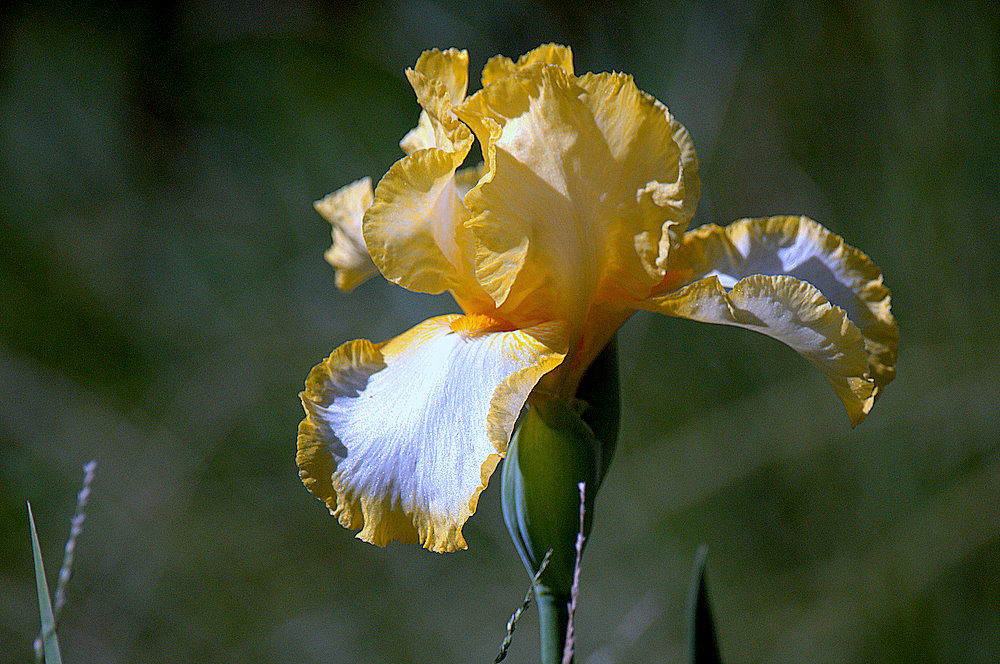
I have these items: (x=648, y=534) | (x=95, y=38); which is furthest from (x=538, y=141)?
(x=95, y=38)

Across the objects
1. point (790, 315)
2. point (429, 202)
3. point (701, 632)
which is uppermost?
point (429, 202)

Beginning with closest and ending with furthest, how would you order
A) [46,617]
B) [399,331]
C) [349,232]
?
[46,617]
[349,232]
[399,331]

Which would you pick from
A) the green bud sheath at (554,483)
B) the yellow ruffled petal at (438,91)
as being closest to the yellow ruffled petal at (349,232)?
the yellow ruffled petal at (438,91)

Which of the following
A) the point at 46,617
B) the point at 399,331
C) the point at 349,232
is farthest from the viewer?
the point at 399,331

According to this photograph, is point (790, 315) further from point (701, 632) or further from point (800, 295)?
point (701, 632)

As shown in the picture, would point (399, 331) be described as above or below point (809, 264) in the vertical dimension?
above

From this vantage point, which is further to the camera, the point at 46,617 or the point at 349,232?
the point at 349,232

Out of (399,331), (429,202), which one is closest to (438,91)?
(429,202)
